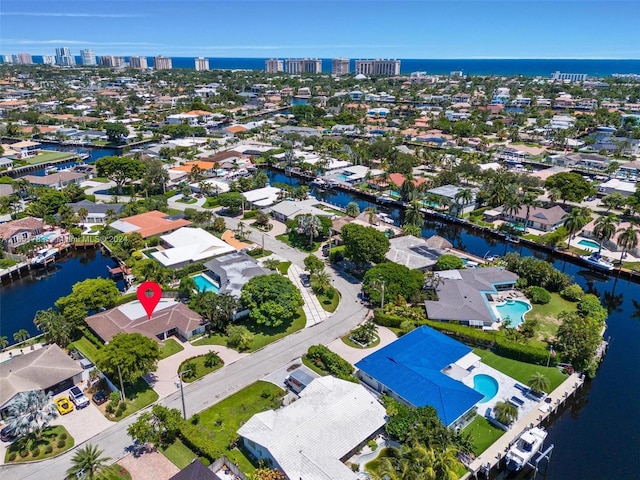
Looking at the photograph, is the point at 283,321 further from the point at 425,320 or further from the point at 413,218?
the point at 413,218

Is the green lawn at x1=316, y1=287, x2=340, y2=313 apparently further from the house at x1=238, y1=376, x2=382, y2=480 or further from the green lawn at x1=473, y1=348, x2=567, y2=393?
the green lawn at x1=473, y1=348, x2=567, y2=393

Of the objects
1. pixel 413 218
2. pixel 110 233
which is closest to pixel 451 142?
pixel 413 218

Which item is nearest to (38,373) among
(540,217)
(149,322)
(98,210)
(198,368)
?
(149,322)

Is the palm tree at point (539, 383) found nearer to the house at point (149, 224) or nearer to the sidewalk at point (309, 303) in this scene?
the sidewalk at point (309, 303)

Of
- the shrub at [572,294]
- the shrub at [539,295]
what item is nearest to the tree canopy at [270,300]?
the shrub at [539,295]

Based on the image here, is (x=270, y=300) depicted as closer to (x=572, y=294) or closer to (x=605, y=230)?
(x=572, y=294)

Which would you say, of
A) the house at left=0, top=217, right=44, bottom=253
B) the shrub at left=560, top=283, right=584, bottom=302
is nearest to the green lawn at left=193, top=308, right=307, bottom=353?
the shrub at left=560, top=283, right=584, bottom=302
